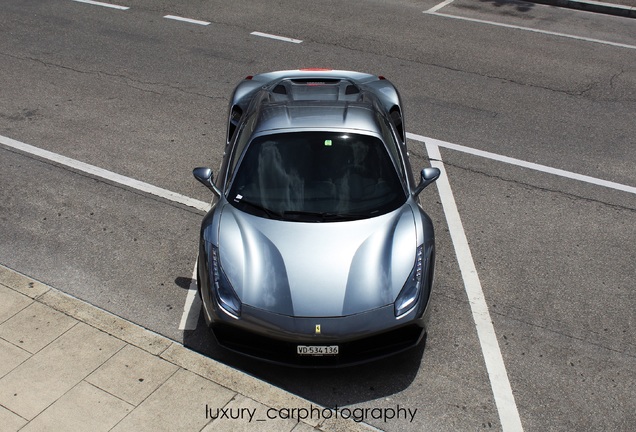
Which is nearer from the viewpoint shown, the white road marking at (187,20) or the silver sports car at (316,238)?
the silver sports car at (316,238)

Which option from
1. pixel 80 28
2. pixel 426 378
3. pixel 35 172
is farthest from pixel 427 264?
pixel 80 28

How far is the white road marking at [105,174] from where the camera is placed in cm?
808

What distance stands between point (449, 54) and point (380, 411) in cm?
857

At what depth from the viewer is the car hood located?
537 cm

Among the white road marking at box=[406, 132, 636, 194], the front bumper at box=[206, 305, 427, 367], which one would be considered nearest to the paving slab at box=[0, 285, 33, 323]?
the front bumper at box=[206, 305, 427, 367]

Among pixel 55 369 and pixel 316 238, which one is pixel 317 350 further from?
pixel 55 369

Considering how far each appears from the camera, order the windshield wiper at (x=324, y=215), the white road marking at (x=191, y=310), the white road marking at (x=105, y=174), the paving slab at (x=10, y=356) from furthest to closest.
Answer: the white road marking at (x=105, y=174) → the white road marking at (x=191, y=310) → the windshield wiper at (x=324, y=215) → the paving slab at (x=10, y=356)

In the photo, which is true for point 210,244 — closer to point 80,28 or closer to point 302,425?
point 302,425

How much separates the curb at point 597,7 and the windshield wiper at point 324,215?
11685 mm

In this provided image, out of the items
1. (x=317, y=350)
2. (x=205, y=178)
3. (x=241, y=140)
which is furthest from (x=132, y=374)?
(x=241, y=140)

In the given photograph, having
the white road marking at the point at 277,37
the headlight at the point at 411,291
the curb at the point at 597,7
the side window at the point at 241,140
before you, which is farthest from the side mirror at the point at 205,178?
the curb at the point at 597,7

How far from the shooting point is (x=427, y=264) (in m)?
5.78

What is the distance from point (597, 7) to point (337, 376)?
41.3 feet

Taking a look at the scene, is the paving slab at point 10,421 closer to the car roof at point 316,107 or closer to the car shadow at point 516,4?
the car roof at point 316,107
